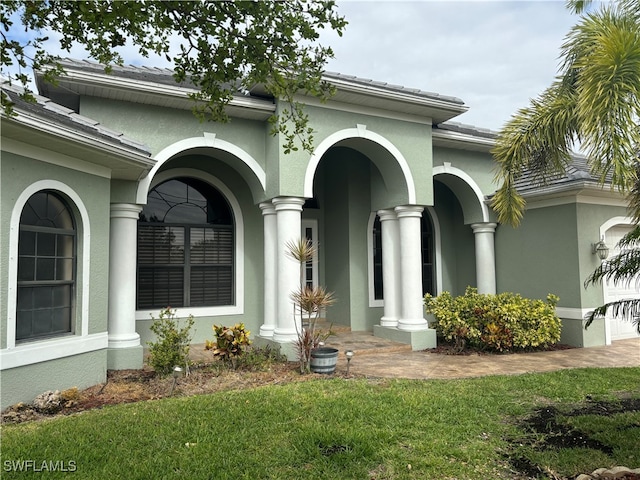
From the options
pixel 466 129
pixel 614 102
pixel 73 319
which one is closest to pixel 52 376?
pixel 73 319

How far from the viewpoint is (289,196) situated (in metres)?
8.70

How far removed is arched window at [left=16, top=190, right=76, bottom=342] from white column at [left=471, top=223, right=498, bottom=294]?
943 cm

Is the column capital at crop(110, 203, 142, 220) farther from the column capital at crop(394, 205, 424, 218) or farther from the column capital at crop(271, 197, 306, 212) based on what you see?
the column capital at crop(394, 205, 424, 218)

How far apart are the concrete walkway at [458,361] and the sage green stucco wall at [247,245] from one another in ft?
6.58

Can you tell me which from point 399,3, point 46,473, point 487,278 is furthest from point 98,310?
point 487,278

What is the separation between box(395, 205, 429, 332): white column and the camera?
388 inches

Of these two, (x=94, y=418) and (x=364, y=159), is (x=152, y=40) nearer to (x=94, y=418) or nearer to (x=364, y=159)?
(x=94, y=418)

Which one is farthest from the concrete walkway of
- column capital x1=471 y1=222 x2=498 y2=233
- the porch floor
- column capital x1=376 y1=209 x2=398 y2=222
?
column capital x1=471 y1=222 x2=498 y2=233

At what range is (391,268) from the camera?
10555 millimetres

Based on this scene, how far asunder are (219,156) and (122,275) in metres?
3.15

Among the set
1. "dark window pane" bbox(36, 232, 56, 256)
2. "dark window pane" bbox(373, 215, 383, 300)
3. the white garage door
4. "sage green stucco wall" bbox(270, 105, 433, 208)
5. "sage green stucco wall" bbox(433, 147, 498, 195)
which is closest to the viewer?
"dark window pane" bbox(36, 232, 56, 256)

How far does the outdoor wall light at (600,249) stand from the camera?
32.6ft

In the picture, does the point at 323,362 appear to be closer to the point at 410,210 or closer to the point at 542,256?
the point at 410,210

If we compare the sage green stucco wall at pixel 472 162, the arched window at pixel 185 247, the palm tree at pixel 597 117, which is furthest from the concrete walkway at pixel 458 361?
the sage green stucco wall at pixel 472 162
